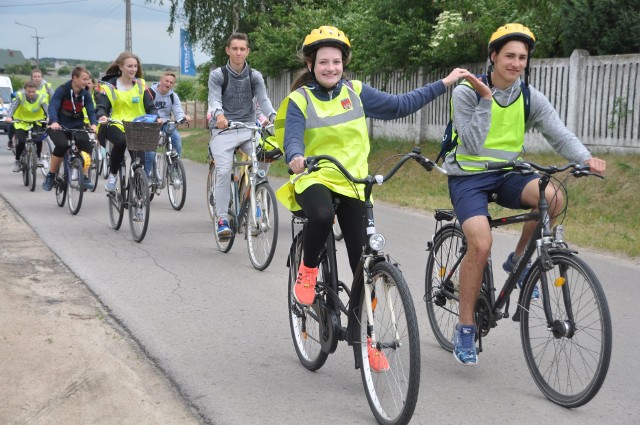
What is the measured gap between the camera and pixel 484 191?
509 centimetres

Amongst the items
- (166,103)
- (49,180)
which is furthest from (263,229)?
(166,103)

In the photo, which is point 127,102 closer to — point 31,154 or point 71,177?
point 71,177

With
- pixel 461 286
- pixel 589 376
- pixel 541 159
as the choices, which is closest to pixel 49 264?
pixel 461 286

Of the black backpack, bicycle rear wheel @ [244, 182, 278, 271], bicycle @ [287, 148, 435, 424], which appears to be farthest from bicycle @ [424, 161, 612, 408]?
bicycle rear wheel @ [244, 182, 278, 271]

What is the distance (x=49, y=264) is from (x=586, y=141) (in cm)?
972

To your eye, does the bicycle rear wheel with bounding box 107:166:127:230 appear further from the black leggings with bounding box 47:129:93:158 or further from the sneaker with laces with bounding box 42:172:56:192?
the sneaker with laces with bounding box 42:172:56:192

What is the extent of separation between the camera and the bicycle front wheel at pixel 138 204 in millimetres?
9844

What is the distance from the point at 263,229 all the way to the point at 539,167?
163 inches

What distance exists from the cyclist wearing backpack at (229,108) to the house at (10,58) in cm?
12264

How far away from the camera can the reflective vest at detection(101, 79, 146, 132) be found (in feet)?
35.9

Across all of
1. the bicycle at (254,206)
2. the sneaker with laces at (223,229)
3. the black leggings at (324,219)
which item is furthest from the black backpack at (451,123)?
the sneaker with laces at (223,229)

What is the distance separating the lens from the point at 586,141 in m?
15.2

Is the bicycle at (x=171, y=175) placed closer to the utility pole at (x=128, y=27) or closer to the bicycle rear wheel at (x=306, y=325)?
the bicycle rear wheel at (x=306, y=325)

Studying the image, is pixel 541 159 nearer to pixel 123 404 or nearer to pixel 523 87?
pixel 523 87
